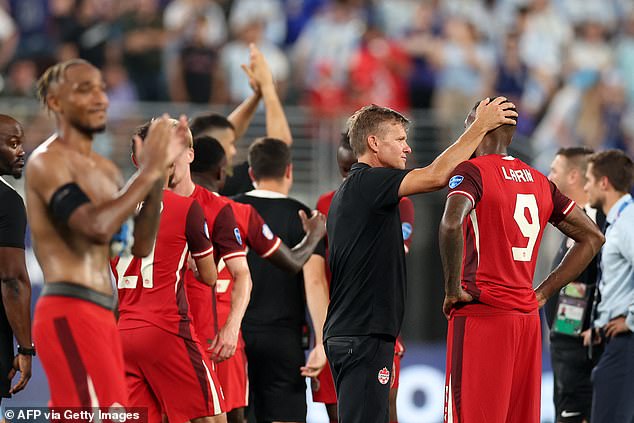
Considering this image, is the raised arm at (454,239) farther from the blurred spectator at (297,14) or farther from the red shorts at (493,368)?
the blurred spectator at (297,14)

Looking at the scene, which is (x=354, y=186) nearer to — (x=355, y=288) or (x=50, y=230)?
(x=355, y=288)

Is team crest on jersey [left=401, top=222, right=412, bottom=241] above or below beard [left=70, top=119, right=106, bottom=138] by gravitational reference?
below

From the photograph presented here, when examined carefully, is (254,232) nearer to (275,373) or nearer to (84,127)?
(275,373)

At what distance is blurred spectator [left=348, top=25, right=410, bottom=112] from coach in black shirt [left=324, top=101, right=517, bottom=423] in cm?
828

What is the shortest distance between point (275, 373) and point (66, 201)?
11.5 ft

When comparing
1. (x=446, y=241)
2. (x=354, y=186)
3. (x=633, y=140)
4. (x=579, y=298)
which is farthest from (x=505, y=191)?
(x=633, y=140)

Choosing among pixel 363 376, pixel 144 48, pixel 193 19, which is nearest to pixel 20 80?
pixel 144 48

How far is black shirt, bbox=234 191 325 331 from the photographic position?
7938 millimetres

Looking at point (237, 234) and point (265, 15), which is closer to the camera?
point (237, 234)

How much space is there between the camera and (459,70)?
15773 mm

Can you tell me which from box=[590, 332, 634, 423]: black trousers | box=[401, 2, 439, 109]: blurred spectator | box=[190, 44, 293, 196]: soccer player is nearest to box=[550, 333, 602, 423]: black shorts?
box=[590, 332, 634, 423]: black trousers

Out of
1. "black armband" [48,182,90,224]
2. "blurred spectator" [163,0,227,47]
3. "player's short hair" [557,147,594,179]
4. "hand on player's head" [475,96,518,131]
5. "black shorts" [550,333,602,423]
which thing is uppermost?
"blurred spectator" [163,0,227,47]

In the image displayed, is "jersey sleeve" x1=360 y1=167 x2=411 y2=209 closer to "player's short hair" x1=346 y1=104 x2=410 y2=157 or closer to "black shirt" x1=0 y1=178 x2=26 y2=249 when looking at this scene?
"player's short hair" x1=346 y1=104 x2=410 y2=157

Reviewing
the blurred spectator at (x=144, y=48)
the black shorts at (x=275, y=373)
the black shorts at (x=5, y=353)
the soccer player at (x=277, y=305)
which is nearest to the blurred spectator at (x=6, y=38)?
the blurred spectator at (x=144, y=48)
